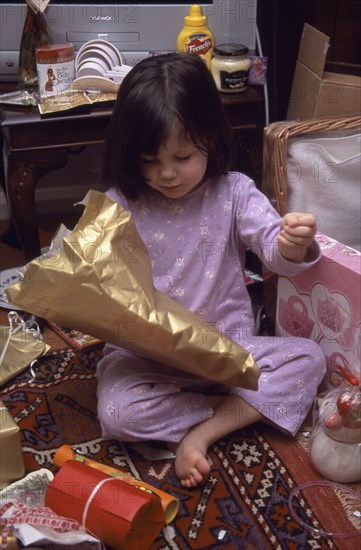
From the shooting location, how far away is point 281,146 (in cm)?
130

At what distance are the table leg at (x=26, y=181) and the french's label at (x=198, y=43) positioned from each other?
34 centimetres

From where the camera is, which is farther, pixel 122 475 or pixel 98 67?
pixel 98 67

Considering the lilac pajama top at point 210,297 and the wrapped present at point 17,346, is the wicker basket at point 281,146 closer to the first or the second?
the lilac pajama top at point 210,297

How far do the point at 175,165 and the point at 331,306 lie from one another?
35 cm

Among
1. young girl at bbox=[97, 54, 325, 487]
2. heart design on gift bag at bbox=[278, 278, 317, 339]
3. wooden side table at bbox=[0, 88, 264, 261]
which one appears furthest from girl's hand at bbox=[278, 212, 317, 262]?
wooden side table at bbox=[0, 88, 264, 261]

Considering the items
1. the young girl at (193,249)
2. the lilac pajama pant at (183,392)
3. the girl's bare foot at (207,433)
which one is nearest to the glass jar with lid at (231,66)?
the young girl at (193,249)

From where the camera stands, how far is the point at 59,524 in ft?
3.15

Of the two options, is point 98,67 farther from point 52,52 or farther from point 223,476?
point 223,476

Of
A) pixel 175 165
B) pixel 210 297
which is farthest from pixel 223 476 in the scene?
pixel 175 165

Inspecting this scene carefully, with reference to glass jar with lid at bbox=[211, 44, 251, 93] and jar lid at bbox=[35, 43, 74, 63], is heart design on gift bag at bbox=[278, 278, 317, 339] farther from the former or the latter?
jar lid at bbox=[35, 43, 74, 63]

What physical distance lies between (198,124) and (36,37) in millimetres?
553

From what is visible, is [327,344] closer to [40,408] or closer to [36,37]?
[40,408]

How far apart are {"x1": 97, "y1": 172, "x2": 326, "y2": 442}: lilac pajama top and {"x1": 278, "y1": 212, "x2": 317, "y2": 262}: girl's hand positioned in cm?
3

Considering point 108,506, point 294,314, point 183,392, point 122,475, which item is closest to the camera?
point 108,506
